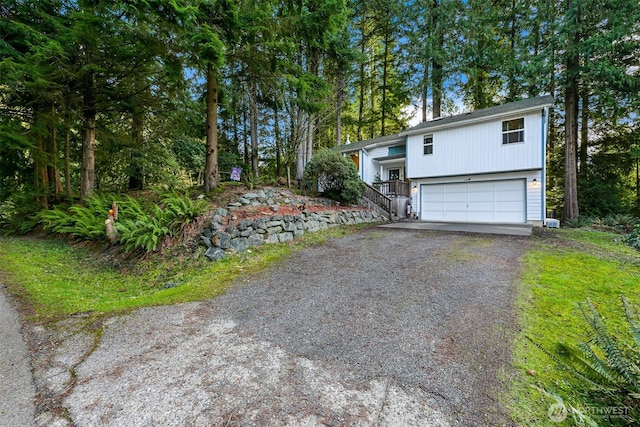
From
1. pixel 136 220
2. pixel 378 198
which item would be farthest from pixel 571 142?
pixel 136 220

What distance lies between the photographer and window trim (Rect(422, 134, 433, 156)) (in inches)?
520

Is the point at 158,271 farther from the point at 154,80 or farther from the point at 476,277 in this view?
the point at 154,80

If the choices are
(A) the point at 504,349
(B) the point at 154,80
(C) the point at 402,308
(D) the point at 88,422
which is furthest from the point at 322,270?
(B) the point at 154,80

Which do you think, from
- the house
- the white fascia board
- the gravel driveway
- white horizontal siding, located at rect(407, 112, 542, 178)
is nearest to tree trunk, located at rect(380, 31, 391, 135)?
the house

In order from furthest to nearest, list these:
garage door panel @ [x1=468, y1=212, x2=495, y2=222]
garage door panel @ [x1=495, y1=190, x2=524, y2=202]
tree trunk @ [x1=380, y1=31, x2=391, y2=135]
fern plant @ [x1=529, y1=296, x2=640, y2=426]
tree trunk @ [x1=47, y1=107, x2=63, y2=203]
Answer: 1. tree trunk @ [x1=380, y1=31, x2=391, y2=135]
2. garage door panel @ [x1=468, y1=212, x2=495, y2=222]
3. garage door panel @ [x1=495, y1=190, x2=524, y2=202]
4. tree trunk @ [x1=47, y1=107, x2=63, y2=203]
5. fern plant @ [x1=529, y1=296, x2=640, y2=426]

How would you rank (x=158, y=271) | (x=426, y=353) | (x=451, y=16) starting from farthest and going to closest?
(x=451, y=16) → (x=158, y=271) → (x=426, y=353)

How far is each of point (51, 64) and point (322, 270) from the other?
8.97 meters

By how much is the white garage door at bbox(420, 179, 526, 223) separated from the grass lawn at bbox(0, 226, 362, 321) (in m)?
8.56

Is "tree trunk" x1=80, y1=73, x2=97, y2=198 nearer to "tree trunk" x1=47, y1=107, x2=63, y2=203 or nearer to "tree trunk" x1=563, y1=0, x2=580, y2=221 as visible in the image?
"tree trunk" x1=47, y1=107, x2=63, y2=203

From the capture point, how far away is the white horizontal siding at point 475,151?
10656mm

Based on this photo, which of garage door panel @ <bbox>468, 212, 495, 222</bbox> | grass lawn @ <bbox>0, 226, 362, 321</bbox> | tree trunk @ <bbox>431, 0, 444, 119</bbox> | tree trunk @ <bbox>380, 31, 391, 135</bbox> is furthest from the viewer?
tree trunk @ <bbox>380, 31, 391, 135</bbox>

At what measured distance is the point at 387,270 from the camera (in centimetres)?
481

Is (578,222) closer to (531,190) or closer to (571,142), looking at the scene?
(531,190)

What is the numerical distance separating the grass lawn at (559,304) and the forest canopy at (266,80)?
22.2 feet
